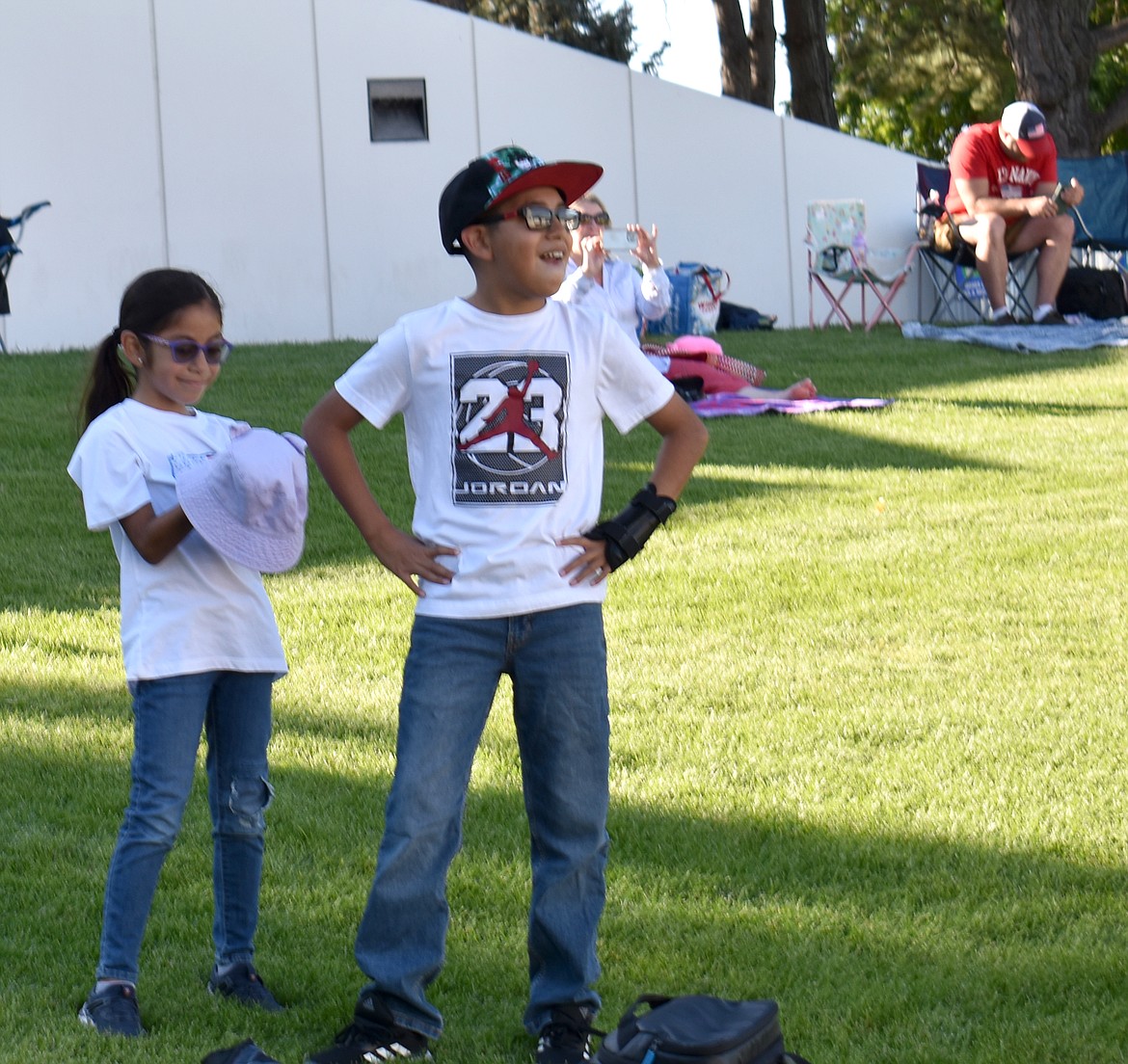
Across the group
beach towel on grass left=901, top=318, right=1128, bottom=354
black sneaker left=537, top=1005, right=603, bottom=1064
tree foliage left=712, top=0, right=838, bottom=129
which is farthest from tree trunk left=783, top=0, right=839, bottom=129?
black sneaker left=537, top=1005, right=603, bottom=1064

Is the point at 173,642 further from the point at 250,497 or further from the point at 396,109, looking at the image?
the point at 396,109

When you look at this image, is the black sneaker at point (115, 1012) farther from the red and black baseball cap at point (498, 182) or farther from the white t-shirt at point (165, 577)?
the red and black baseball cap at point (498, 182)

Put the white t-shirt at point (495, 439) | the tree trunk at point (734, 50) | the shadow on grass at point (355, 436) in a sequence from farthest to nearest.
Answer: the tree trunk at point (734, 50), the shadow on grass at point (355, 436), the white t-shirt at point (495, 439)

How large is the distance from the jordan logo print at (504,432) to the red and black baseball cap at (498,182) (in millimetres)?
228

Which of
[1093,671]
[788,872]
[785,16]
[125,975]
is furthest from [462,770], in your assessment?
[785,16]

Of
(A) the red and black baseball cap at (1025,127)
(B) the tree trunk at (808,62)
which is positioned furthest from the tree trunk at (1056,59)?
(A) the red and black baseball cap at (1025,127)

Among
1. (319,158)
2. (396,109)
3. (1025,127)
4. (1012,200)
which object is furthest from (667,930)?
(396,109)

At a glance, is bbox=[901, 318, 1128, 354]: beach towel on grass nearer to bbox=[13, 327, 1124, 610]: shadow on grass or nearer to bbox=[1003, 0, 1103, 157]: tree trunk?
bbox=[13, 327, 1124, 610]: shadow on grass

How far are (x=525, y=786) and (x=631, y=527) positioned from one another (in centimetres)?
51

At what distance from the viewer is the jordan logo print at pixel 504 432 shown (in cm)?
287

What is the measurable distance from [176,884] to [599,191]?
15.1m

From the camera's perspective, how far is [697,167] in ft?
60.7

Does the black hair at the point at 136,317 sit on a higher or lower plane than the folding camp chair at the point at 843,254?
lower

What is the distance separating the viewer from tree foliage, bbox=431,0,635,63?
30234 mm
